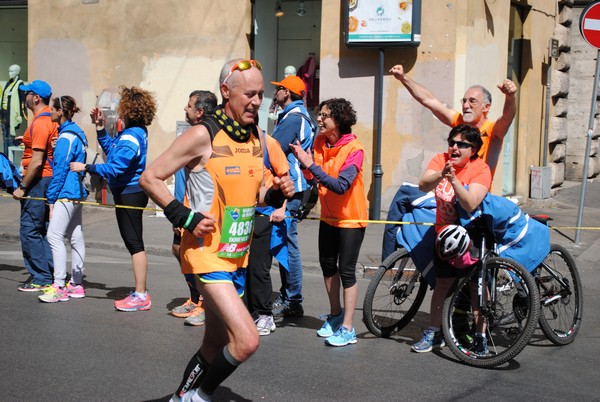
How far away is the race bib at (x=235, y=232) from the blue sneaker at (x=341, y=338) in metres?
2.11

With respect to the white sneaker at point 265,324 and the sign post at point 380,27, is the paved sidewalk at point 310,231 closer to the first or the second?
the sign post at point 380,27

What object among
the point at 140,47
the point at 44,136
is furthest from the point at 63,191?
the point at 140,47

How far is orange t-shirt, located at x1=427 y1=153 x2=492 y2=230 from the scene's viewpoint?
6362mm

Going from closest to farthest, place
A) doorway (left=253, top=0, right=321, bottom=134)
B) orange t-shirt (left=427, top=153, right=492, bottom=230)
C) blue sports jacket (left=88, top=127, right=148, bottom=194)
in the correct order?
orange t-shirt (left=427, top=153, right=492, bottom=230) < blue sports jacket (left=88, top=127, right=148, bottom=194) < doorway (left=253, top=0, right=321, bottom=134)

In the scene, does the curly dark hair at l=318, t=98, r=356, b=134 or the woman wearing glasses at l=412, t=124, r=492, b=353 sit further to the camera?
the curly dark hair at l=318, t=98, r=356, b=134

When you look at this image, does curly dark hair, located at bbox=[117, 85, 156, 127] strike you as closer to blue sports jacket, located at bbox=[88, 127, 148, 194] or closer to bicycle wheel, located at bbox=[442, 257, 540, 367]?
blue sports jacket, located at bbox=[88, 127, 148, 194]

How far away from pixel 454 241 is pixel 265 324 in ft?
5.70

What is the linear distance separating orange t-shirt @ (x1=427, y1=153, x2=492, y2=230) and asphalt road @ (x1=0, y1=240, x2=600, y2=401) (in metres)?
1.01

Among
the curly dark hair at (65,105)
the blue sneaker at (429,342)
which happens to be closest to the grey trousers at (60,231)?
the curly dark hair at (65,105)

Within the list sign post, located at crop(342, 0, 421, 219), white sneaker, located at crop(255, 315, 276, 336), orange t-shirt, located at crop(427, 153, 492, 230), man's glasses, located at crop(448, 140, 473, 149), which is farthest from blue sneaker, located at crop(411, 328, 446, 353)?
sign post, located at crop(342, 0, 421, 219)

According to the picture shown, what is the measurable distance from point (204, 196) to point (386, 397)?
179cm

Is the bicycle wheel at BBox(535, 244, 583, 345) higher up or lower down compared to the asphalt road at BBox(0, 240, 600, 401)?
higher up

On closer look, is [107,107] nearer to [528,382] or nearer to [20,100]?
[20,100]

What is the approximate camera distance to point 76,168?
25.6 feet
